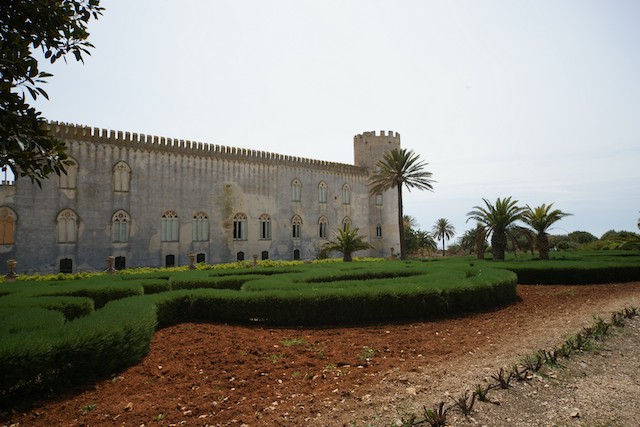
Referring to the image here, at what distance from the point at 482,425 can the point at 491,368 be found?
66.1 inches

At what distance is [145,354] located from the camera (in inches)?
267

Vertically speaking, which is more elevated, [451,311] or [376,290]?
[376,290]

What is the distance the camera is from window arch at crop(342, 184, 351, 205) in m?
37.0

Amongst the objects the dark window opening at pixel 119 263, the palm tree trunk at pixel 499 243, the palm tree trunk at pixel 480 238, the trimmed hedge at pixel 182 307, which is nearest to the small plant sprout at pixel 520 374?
the trimmed hedge at pixel 182 307

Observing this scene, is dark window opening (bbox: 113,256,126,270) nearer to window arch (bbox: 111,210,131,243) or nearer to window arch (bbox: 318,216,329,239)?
window arch (bbox: 111,210,131,243)

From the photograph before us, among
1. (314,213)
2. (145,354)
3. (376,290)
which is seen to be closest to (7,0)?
(145,354)

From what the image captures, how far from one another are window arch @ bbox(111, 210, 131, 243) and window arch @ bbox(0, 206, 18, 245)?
4744 mm

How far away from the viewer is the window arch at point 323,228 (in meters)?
35.0

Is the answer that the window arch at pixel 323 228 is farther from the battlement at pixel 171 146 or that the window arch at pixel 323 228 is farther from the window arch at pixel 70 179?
the window arch at pixel 70 179

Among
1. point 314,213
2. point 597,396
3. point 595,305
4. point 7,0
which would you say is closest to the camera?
point 597,396

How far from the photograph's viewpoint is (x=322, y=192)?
35531 millimetres

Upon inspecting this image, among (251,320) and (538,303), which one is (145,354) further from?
(538,303)

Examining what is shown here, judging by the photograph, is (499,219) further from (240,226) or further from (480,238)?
(240,226)

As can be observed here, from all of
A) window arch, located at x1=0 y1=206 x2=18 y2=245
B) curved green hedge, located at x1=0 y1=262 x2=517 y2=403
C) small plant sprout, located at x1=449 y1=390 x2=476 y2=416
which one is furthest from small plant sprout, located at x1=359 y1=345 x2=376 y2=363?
window arch, located at x1=0 y1=206 x2=18 y2=245
